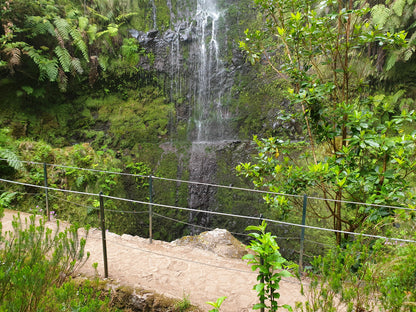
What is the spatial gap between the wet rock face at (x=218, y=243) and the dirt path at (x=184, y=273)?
58 centimetres

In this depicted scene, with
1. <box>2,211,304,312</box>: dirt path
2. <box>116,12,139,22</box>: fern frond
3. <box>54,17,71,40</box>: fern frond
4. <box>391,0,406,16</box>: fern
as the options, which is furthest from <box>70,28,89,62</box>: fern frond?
<box>391,0,406,16</box>: fern

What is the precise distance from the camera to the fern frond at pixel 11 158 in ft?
17.3

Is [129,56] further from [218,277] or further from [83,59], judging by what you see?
[218,277]

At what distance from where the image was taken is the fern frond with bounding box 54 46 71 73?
286 inches

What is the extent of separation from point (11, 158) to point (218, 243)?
4.57m

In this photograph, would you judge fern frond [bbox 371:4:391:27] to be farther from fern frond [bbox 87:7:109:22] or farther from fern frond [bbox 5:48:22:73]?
fern frond [bbox 5:48:22:73]

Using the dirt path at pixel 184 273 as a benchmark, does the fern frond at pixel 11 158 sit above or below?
above

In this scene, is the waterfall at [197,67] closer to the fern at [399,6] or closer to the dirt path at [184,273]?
the fern at [399,6]

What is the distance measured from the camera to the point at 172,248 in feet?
12.5

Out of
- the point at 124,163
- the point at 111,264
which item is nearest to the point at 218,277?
the point at 111,264

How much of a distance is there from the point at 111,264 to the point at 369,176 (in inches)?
123

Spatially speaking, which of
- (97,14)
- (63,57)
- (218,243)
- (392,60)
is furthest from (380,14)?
(97,14)

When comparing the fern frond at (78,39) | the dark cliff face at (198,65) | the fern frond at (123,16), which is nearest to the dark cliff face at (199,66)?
the dark cliff face at (198,65)

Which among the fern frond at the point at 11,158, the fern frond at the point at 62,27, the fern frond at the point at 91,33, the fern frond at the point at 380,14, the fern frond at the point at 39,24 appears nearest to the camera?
the fern frond at the point at 11,158
